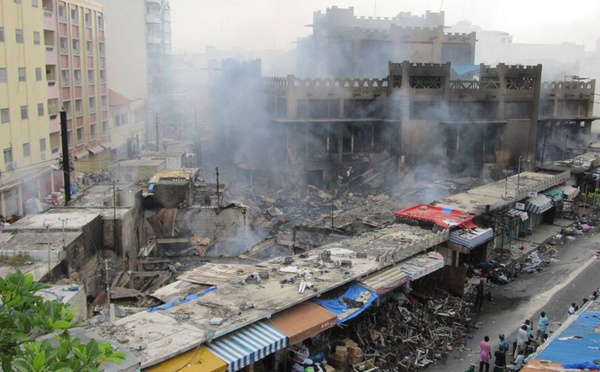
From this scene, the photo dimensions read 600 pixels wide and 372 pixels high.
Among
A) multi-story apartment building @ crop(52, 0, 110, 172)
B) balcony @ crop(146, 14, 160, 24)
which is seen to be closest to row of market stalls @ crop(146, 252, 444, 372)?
multi-story apartment building @ crop(52, 0, 110, 172)

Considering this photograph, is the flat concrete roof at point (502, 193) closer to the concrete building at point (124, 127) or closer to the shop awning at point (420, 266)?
the shop awning at point (420, 266)

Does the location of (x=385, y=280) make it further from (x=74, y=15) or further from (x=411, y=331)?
(x=74, y=15)

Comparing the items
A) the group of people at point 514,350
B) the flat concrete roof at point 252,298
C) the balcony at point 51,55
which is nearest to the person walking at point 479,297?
the flat concrete roof at point 252,298

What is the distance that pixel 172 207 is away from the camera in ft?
72.5

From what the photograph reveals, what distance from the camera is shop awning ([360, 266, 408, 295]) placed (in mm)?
13828

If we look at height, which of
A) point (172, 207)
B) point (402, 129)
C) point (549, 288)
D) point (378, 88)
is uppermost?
point (378, 88)

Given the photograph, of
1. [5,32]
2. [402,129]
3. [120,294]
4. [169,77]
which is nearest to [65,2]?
[5,32]

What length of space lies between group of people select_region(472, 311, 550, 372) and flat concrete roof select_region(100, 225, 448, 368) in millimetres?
3114

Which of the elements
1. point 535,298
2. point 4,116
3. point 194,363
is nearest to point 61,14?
point 4,116

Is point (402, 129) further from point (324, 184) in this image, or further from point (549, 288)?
point (549, 288)

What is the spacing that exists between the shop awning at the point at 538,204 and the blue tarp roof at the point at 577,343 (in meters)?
10.2

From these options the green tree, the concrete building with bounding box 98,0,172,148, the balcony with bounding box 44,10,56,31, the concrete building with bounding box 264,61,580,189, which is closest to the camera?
the green tree

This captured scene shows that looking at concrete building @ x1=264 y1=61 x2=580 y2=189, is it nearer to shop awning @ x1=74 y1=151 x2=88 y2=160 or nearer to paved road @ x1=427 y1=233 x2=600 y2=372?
paved road @ x1=427 y1=233 x2=600 y2=372

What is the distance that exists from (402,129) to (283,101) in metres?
6.10
